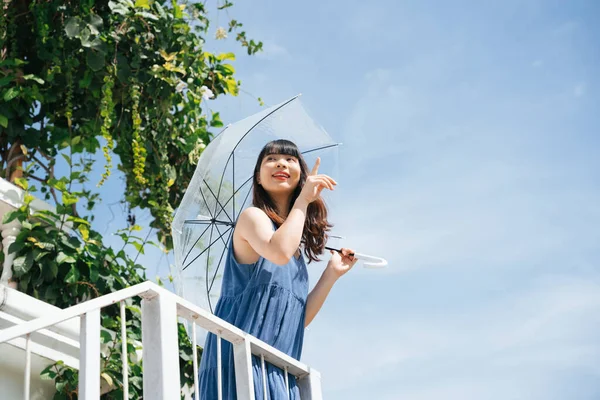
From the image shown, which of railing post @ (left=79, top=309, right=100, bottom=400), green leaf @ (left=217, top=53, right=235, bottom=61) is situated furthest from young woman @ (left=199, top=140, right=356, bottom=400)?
green leaf @ (left=217, top=53, right=235, bottom=61)

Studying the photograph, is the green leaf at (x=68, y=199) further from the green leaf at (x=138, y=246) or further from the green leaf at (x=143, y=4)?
the green leaf at (x=143, y=4)

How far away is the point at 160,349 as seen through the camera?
196 centimetres

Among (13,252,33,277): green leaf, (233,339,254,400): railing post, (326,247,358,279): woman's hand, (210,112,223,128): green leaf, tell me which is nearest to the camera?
(233,339,254,400): railing post

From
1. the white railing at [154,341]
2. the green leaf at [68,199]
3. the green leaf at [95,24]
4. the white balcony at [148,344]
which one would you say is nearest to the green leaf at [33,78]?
the green leaf at [95,24]

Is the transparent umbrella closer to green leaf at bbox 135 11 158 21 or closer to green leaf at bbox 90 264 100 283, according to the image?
green leaf at bbox 90 264 100 283

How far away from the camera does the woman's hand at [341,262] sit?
2877 mm

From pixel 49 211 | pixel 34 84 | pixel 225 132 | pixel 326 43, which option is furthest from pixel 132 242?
pixel 326 43

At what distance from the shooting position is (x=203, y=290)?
303 centimetres

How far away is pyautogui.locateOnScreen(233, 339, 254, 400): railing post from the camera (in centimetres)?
222

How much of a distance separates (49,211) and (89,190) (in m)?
0.88

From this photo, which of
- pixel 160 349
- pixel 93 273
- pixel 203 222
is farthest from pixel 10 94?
pixel 160 349

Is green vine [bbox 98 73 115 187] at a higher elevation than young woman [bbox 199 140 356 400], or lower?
higher

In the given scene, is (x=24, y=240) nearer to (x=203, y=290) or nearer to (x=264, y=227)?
(x=203, y=290)

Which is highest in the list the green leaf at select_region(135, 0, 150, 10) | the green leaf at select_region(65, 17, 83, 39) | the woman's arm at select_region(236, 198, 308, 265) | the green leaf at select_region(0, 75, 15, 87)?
the green leaf at select_region(135, 0, 150, 10)
